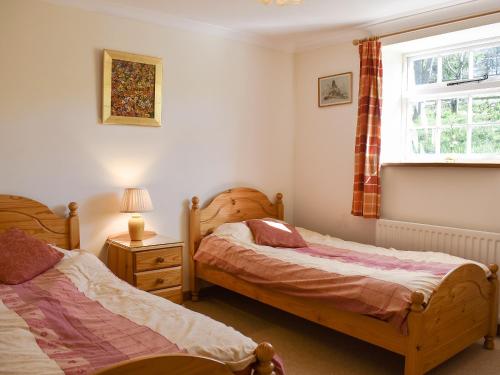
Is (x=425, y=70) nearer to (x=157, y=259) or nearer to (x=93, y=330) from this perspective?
(x=157, y=259)

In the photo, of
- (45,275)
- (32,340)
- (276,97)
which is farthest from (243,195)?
(32,340)

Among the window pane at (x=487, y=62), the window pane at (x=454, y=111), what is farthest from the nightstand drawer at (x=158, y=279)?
the window pane at (x=487, y=62)

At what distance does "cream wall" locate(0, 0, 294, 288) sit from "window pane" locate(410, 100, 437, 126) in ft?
4.10

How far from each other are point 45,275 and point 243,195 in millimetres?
2007

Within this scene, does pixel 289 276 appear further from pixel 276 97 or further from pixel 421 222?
pixel 276 97

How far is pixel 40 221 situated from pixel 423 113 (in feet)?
10.5

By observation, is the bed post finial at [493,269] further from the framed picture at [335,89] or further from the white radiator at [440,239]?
the framed picture at [335,89]

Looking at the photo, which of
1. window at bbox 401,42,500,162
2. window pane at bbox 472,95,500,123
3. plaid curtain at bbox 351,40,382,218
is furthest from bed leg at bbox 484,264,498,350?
window pane at bbox 472,95,500,123

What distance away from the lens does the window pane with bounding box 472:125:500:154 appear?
3410 millimetres

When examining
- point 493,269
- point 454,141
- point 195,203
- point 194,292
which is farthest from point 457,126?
point 194,292

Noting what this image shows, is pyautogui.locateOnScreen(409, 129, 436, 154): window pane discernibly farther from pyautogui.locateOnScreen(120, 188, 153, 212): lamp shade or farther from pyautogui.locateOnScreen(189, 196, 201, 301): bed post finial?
pyautogui.locateOnScreen(120, 188, 153, 212): lamp shade

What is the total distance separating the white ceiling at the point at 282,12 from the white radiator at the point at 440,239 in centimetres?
163

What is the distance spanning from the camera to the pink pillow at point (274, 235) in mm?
3607

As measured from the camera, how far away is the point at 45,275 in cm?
254
